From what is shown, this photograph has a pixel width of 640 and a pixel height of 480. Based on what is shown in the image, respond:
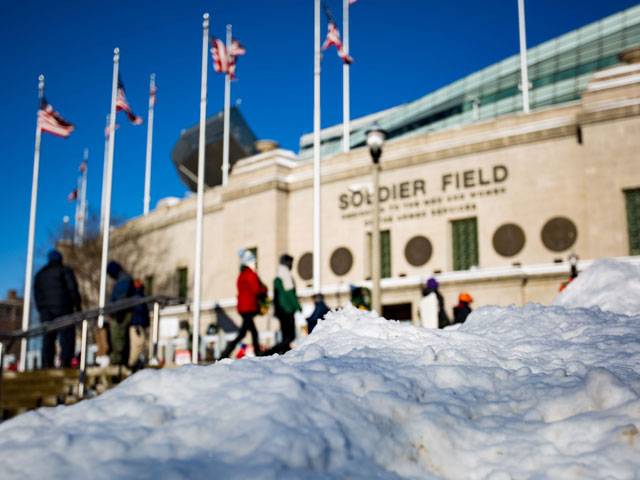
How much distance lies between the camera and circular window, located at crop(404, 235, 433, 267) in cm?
2333

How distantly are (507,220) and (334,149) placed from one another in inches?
1540

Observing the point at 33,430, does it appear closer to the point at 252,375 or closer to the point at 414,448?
the point at 252,375

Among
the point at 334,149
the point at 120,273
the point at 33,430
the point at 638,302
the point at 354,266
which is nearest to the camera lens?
the point at 33,430

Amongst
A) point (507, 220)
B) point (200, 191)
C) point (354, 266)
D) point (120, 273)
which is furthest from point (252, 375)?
point (354, 266)

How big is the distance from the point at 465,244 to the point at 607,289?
1557 centimetres

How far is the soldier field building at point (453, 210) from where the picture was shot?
19.9 m

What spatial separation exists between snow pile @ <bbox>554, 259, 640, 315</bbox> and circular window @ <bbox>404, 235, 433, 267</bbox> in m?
15.1

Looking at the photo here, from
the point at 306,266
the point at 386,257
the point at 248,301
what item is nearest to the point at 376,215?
the point at 248,301

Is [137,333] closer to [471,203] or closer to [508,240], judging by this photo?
[508,240]

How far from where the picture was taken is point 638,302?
6.61m

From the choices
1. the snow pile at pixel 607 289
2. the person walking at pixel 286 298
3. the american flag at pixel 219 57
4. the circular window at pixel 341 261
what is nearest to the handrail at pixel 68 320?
the person walking at pixel 286 298

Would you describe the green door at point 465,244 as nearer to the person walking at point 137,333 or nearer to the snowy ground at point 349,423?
the person walking at point 137,333

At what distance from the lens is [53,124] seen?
2150 centimetres

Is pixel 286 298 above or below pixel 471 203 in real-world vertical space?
below
